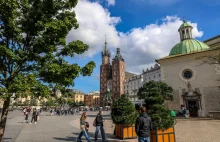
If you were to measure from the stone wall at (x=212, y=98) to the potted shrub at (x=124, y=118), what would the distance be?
822 inches

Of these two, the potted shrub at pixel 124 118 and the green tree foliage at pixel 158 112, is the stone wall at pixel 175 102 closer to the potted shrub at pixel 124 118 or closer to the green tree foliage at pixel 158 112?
the potted shrub at pixel 124 118

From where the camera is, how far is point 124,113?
11.1 meters

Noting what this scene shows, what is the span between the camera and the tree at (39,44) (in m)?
6.55

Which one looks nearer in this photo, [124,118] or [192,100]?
[124,118]

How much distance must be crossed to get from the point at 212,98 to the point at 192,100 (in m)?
2.87

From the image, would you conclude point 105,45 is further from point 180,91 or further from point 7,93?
point 7,93

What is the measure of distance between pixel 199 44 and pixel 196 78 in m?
8.30

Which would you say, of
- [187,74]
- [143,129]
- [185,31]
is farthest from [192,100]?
[143,129]

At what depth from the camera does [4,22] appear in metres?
6.50

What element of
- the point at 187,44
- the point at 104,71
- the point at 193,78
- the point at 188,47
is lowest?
the point at 193,78

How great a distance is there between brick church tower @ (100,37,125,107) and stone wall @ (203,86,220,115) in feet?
245

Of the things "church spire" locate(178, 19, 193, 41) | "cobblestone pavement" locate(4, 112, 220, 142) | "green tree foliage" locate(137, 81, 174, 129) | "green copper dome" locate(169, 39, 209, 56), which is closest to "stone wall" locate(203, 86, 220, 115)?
"green copper dome" locate(169, 39, 209, 56)

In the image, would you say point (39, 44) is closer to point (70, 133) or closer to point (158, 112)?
point (158, 112)

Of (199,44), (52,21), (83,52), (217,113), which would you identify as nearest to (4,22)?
(52,21)
